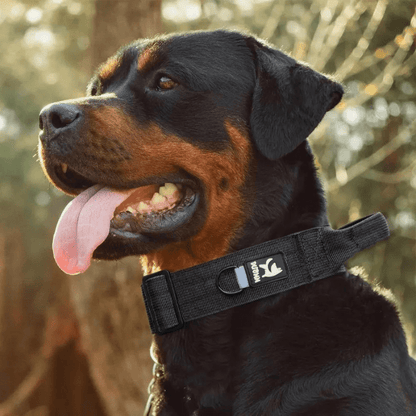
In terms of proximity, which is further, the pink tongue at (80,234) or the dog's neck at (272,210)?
the dog's neck at (272,210)

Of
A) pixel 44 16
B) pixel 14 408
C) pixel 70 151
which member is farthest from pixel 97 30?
pixel 14 408

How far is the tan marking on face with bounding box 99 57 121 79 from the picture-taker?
3374 millimetres

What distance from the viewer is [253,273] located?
8.40 feet

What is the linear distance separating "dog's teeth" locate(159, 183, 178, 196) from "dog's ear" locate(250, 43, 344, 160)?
1.49ft

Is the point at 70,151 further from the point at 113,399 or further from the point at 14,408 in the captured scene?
the point at 14,408

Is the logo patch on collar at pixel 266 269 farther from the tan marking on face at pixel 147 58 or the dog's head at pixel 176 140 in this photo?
the tan marking on face at pixel 147 58

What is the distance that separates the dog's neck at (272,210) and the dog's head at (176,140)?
2 cm

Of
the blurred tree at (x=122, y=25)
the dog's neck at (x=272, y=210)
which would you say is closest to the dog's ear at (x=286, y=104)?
the dog's neck at (x=272, y=210)

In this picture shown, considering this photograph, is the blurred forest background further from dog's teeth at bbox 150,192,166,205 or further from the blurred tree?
dog's teeth at bbox 150,192,166,205

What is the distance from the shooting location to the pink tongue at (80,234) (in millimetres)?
2699

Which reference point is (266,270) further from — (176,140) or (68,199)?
(68,199)

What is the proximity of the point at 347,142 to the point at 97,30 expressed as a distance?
409 cm

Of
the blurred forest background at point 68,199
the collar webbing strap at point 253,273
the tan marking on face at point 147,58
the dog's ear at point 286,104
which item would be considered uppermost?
the tan marking on face at point 147,58

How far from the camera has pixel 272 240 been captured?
259 centimetres
